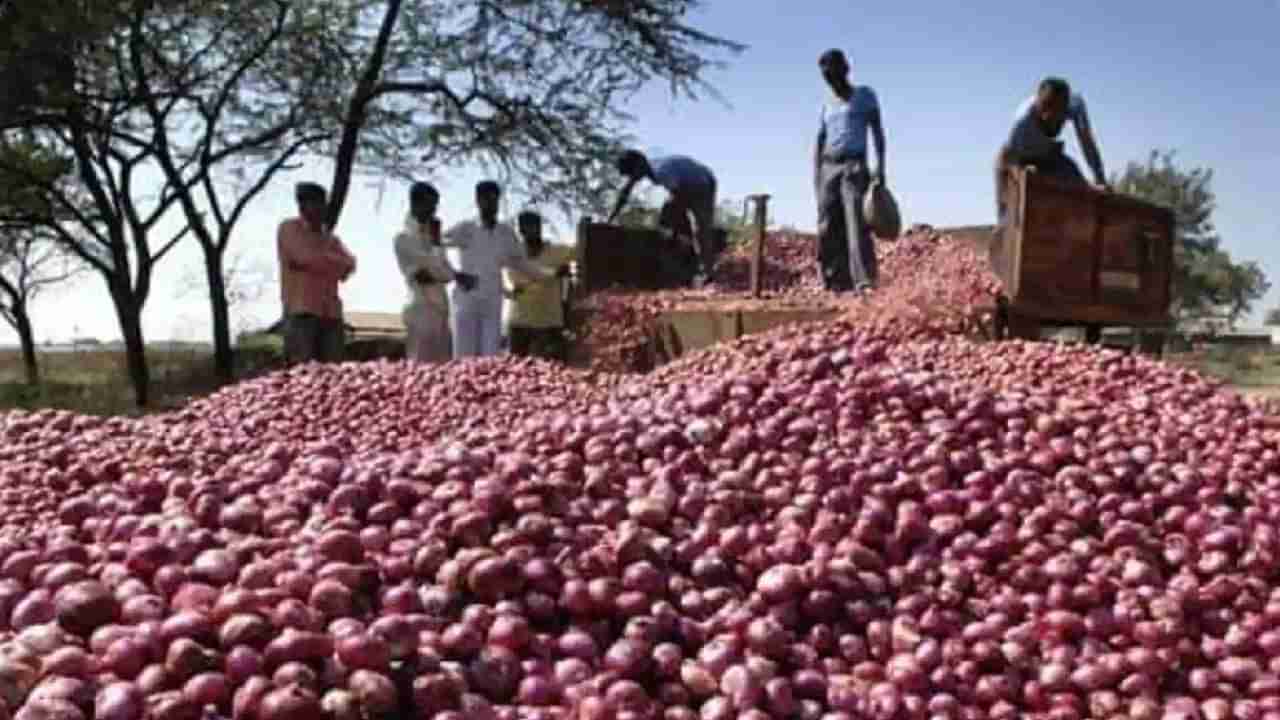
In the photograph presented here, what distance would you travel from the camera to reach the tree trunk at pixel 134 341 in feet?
57.9

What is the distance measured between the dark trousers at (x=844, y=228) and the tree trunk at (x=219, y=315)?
11.3 meters

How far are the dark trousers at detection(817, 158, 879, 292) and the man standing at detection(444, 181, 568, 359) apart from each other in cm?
196

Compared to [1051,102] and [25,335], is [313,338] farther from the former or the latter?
[25,335]

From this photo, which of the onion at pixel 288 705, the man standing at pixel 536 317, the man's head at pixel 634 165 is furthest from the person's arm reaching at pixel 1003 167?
the onion at pixel 288 705

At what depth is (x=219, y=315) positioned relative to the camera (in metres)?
A: 18.1

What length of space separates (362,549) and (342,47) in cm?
1616

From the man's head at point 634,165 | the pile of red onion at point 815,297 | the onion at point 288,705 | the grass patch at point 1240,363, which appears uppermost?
the man's head at point 634,165

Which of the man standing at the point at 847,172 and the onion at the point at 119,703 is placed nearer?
the onion at the point at 119,703

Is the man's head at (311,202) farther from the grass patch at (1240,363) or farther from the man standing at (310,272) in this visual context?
the grass patch at (1240,363)

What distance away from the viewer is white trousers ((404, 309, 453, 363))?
869 cm

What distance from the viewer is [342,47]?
17531mm

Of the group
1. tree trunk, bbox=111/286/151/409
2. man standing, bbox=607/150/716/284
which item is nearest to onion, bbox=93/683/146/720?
man standing, bbox=607/150/716/284

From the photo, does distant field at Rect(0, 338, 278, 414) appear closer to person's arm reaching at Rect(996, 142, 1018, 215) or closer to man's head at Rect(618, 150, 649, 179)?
man's head at Rect(618, 150, 649, 179)

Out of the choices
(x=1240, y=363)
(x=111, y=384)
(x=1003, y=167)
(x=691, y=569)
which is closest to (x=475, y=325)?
(x=1003, y=167)
